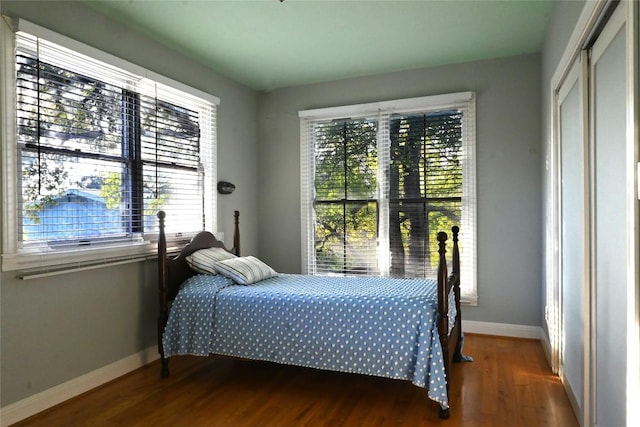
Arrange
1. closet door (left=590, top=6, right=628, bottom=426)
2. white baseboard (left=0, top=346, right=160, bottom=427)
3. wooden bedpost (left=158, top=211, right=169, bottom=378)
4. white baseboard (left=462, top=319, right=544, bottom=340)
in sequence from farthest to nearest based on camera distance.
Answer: white baseboard (left=462, top=319, right=544, bottom=340) → wooden bedpost (left=158, top=211, right=169, bottom=378) → white baseboard (left=0, top=346, right=160, bottom=427) → closet door (left=590, top=6, right=628, bottom=426)

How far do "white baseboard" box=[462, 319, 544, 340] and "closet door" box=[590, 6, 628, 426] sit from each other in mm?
1961

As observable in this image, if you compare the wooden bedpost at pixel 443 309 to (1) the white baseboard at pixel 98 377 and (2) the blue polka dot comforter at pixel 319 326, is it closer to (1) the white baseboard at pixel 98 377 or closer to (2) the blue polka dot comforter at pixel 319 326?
(2) the blue polka dot comforter at pixel 319 326

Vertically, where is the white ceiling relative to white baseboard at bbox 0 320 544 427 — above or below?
above

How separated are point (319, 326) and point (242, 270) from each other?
2.97ft

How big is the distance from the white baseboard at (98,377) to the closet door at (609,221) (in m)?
2.00

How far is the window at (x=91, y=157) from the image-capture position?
253 cm

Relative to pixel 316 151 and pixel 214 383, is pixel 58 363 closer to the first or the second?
pixel 214 383

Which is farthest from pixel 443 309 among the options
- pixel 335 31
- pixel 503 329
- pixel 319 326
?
pixel 335 31

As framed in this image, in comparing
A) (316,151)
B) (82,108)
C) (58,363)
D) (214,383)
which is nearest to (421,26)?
(316,151)

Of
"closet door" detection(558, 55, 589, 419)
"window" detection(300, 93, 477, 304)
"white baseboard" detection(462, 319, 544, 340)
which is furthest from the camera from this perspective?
"window" detection(300, 93, 477, 304)

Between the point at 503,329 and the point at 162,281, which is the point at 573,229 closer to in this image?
the point at 503,329

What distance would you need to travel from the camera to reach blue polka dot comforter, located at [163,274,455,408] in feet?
8.30

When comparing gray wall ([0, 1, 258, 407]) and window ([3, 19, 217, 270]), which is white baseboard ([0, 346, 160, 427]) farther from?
window ([3, 19, 217, 270])

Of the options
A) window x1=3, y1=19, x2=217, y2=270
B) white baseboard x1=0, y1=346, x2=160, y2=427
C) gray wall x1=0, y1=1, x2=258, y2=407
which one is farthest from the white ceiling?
white baseboard x1=0, y1=346, x2=160, y2=427
